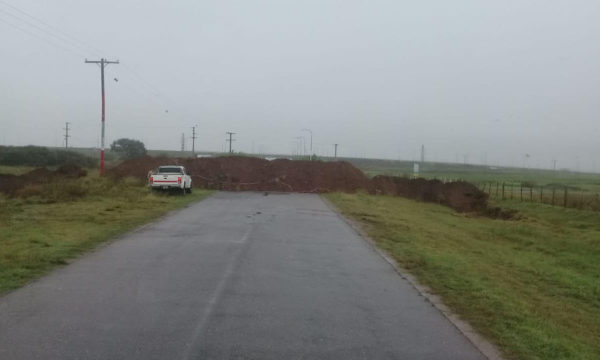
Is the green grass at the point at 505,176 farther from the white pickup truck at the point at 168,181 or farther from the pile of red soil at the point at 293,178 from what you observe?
the white pickup truck at the point at 168,181

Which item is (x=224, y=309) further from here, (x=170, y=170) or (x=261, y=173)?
(x=261, y=173)

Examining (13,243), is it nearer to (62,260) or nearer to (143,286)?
(62,260)

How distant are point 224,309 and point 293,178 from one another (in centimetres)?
4604

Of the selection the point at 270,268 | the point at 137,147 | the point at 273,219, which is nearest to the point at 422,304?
the point at 270,268

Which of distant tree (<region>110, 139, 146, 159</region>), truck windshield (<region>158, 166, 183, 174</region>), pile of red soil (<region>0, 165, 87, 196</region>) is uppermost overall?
distant tree (<region>110, 139, 146, 159</region>)

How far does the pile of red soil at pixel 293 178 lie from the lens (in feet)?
167

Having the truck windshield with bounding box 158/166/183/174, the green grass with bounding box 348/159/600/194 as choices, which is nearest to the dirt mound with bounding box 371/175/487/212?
the green grass with bounding box 348/159/600/194

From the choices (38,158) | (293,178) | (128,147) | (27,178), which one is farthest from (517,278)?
(128,147)

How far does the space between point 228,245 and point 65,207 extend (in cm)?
1292

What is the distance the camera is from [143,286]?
8.91 meters

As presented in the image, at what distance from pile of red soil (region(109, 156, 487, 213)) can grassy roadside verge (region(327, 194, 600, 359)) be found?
2482 cm

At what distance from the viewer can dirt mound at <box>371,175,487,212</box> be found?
4763 centimetres

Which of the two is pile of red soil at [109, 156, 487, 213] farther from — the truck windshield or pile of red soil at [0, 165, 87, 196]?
the truck windshield

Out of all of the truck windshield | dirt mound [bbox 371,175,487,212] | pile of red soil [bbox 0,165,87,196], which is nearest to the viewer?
pile of red soil [bbox 0,165,87,196]
